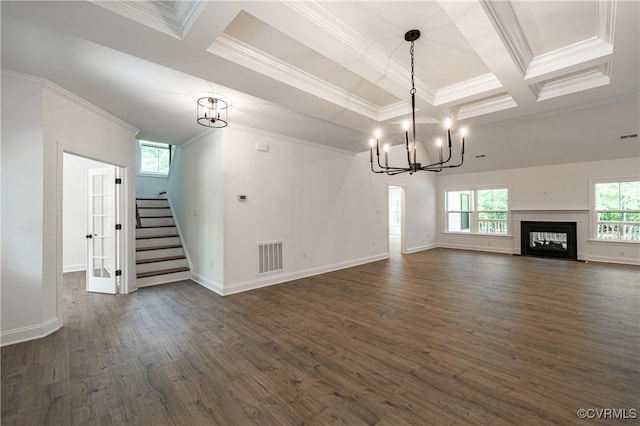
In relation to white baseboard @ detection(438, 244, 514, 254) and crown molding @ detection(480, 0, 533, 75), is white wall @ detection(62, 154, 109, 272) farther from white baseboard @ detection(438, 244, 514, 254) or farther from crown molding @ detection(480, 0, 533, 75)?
white baseboard @ detection(438, 244, 514, 254)

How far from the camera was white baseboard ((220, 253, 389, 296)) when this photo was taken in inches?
177

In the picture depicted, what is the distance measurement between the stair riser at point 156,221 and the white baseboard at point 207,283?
1.68 m

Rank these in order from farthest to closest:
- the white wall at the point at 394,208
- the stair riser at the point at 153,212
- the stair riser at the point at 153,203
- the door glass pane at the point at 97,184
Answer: the white wall at the point at 394,208, the stair riser at the point at 153,203, the stair riser at the point at 153,212, the door glass pane at the point at 97,184

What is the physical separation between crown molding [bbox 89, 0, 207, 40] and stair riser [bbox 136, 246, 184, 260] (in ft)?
14.9

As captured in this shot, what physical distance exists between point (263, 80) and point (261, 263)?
3.16 m

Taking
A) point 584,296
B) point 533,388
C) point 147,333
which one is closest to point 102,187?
point 147,333

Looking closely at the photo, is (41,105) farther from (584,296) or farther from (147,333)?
(584,296)

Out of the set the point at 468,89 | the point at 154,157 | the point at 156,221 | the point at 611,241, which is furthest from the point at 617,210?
the point at 154,157

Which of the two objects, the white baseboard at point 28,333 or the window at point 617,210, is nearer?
the white baseboard at point 28,333

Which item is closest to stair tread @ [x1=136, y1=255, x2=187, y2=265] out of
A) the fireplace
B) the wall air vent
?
the fireplace

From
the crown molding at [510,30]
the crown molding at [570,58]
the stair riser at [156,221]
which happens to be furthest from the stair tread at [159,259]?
the crown molding at [570,58]

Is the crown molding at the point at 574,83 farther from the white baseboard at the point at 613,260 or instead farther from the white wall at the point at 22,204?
the white wall at the point at 22,204

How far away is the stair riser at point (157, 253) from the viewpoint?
527 cm

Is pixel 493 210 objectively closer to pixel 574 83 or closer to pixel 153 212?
pixel 574 83
